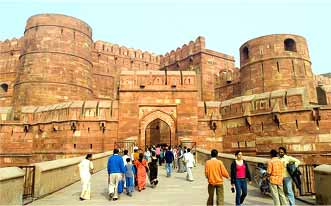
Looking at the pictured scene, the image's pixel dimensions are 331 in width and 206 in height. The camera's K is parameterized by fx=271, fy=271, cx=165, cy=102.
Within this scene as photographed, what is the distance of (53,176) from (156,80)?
1003 cm

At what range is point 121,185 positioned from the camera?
6.22 meters

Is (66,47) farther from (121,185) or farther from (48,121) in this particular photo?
(121,185)

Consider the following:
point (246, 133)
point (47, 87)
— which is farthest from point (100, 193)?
point (47, 87)

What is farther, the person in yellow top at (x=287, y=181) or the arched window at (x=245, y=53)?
the arched window at (x=245, y=53)

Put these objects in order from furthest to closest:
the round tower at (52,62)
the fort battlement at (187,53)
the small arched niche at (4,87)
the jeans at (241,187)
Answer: the small arched niche at (4,87)
the fort battlement at (187,53)
the round tower at (52,62)
the jeans at (241,187)

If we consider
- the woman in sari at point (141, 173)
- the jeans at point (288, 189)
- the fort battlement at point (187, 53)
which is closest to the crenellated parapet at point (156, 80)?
the woman in sari at point (141, 173)

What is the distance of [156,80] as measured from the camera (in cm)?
1576

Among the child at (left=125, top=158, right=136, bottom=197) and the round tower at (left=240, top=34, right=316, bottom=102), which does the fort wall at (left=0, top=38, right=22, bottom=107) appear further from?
the child at (left=125, top=158, right=136, bottom=197)

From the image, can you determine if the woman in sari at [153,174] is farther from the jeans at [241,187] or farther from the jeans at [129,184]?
the jeans at [241,187]

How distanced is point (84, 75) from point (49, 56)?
293cm

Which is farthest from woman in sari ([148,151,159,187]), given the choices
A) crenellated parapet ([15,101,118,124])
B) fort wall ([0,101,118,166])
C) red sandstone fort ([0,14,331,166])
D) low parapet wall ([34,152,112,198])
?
crenellated parapet ([15,101,118,124])

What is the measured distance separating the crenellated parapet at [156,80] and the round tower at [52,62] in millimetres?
6921

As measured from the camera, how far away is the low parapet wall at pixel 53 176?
5715mm

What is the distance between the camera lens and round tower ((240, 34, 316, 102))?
733 inches
